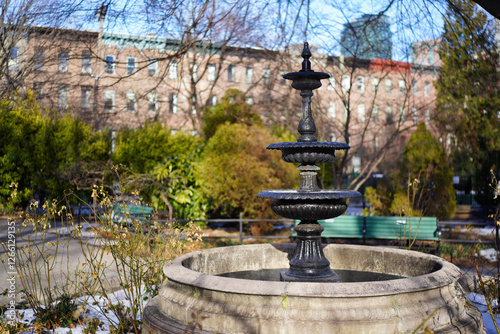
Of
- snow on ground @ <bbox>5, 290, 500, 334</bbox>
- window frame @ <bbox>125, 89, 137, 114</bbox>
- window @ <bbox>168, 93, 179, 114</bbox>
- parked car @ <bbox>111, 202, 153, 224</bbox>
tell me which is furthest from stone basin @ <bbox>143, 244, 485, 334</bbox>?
window @ <bbox>168, 93, 179, 114</bbox>

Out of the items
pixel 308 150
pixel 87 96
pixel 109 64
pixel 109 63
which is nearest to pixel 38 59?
pixel 109 64

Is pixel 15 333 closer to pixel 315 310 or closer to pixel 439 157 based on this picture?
pixel 315 310

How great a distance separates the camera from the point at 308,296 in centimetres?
392

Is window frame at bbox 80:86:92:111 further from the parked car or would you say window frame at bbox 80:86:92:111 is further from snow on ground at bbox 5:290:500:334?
snow on ground at bbox 5:290:500:334

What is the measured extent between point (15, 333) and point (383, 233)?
8.09 m

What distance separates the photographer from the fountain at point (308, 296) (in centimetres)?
394

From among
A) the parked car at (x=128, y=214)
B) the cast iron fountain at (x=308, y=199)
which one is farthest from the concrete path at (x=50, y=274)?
the cast iron fountain at (x=308, y=199)

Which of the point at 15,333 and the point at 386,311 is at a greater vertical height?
the point at 386,311

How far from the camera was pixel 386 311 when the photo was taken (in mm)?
4008

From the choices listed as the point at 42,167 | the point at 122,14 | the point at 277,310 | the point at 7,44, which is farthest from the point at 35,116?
the point at 277,310

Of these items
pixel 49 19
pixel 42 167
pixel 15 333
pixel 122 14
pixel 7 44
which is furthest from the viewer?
pixel 42 167

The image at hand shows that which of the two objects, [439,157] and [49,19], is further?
[439,157]

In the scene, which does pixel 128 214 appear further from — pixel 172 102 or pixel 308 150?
pixel 172 102

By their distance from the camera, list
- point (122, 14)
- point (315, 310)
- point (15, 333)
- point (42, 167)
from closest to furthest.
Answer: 1. point (315, 310)
2. point (15, 333)
3. point (122, 14)
4. point (42, 167)
